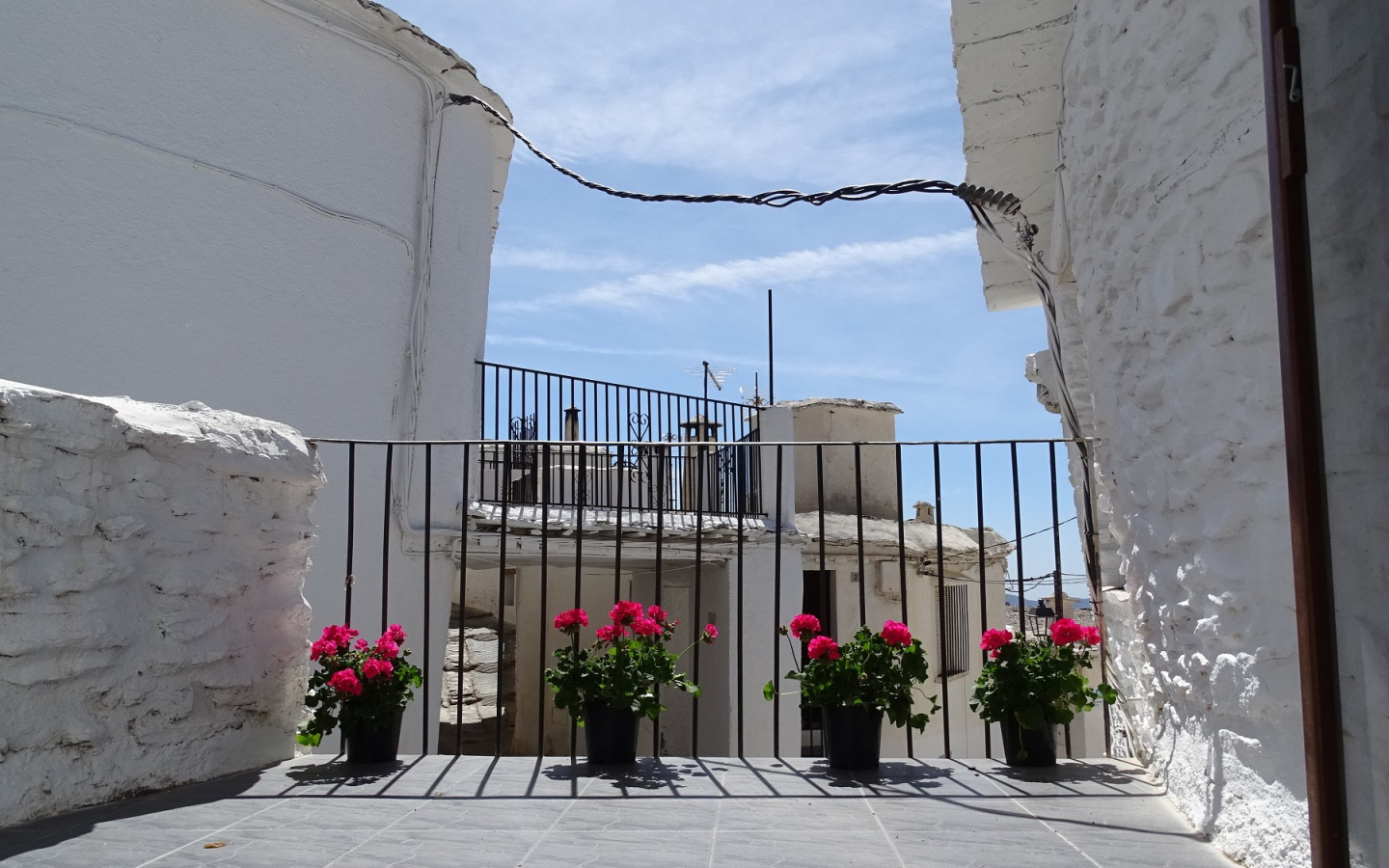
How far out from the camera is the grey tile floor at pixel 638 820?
2.80 metres

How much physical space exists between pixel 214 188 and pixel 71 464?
14.2ft

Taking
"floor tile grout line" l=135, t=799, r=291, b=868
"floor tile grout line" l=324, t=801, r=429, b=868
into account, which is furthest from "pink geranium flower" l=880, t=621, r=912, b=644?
"floor tile grout line" l=135, t=799, r=291, b=868

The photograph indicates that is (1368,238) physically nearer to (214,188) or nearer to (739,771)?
(739,771)

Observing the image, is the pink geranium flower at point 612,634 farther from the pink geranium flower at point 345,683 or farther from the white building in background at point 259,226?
the white building in background at point 259,226

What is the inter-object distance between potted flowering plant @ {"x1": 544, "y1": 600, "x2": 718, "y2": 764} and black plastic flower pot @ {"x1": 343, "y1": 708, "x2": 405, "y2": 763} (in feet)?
2.12

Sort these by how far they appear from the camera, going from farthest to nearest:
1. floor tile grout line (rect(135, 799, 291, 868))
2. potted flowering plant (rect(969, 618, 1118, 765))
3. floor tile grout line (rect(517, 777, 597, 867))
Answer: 1. potted flowering plant (rect(969, 618, 1118, 765))
2. floor tile grout line (rect(517, 777, 597, 867))
3. floor tile grout line (rect(135, 799, 291, 868))

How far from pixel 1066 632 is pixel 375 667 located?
2600 millimetres

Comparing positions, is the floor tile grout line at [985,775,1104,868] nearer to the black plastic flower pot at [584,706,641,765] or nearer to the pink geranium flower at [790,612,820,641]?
the pink geranium flower at [790,612,820,641]

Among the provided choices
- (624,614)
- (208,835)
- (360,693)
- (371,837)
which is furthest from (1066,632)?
(208,835)

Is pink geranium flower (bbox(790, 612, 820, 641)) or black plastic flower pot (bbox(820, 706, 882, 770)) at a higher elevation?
pink geranium flower (bbox(790, 612, 820, 641))

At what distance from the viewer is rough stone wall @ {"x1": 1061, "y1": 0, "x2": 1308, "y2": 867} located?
97.6 inches

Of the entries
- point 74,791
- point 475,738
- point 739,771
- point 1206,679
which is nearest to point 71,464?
point 74,791

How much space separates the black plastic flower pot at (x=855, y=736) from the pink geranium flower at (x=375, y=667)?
1.69 metres

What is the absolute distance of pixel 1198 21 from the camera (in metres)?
2.73
